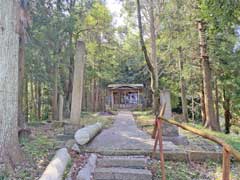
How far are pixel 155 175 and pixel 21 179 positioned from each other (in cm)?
228

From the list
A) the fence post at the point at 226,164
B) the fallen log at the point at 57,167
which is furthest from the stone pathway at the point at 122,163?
the fence post at the point at 226,164

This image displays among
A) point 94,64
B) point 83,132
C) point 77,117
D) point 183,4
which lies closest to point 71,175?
point 83,132

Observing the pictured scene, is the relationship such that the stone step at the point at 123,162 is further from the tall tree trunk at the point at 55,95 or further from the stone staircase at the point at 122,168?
the tall tree trunk at the point at 55,95

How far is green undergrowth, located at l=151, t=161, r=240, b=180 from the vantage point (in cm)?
473

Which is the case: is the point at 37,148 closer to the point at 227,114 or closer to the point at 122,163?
the point at 122,163

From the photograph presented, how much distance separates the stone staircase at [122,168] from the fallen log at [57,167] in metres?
0.62

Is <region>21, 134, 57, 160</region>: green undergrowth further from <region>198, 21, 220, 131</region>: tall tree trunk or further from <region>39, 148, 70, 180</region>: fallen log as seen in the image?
<region>198, 21, 220, 131</region>: tall tree trunk

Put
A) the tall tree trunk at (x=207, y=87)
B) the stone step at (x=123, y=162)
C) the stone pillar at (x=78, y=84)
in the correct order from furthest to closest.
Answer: the tall tree trunk at (x=207, y=87)
the stone pillar at (x=78, y=84)
the stone step at (x=123, y=162)

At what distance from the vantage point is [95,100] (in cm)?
2806

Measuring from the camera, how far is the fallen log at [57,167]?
3.89 m

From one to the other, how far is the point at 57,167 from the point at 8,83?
1761 millimetres

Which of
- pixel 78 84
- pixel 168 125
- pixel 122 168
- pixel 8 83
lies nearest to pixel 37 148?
pixel 8 83

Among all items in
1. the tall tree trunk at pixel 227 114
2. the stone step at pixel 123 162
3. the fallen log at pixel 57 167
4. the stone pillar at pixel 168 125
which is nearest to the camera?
the fallen log at pixel 57 167

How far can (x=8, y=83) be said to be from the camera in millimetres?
4828
